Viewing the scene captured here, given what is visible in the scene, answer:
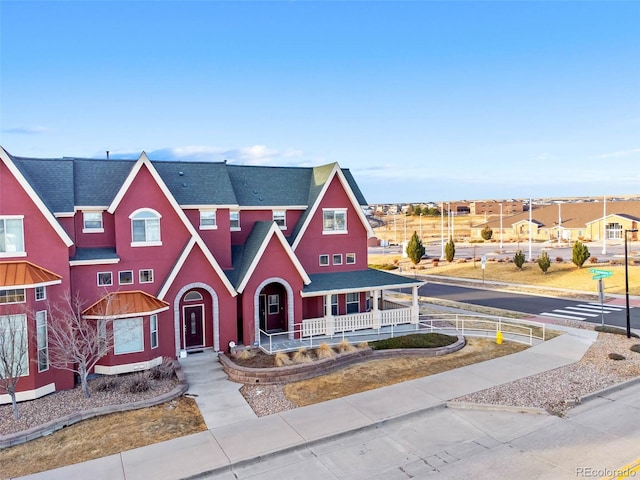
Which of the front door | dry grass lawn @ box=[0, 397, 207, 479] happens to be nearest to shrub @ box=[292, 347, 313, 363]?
dry grass lawn @ box=[0, 397, 207, 479]

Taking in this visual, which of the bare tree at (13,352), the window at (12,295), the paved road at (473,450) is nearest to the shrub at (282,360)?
the paved road at (473,450)

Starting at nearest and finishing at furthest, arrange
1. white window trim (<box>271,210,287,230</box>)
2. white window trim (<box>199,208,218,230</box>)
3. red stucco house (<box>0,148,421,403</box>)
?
red stucco house (<box>0,148,421,403</box>) < white window trim (<box>199,208,218,230</box>) < white window trim (<box>271,210,287,230</box>)

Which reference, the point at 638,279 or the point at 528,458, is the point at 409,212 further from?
the point at 528,458

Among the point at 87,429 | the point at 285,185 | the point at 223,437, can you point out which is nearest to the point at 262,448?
the point at 223,437

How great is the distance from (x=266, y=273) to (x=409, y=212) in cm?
16486

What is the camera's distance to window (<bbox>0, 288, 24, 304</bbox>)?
1602cm

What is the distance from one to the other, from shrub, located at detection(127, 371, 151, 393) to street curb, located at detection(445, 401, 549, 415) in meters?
11.2

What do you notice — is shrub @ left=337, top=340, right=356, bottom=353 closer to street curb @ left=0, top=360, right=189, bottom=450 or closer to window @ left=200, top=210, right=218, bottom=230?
street curb @ left=0, top=360, right=189, bottom=450

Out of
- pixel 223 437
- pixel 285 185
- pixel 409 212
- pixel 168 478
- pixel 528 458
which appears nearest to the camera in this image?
pixel 168 478

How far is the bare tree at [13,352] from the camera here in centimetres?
1468

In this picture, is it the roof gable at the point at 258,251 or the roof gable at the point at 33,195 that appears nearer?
the roof gable at the point at 33,195

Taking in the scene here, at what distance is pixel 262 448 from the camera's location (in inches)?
498

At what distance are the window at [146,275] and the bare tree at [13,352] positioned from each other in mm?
5115

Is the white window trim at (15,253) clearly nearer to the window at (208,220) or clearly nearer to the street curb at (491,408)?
the window at (208,220)
